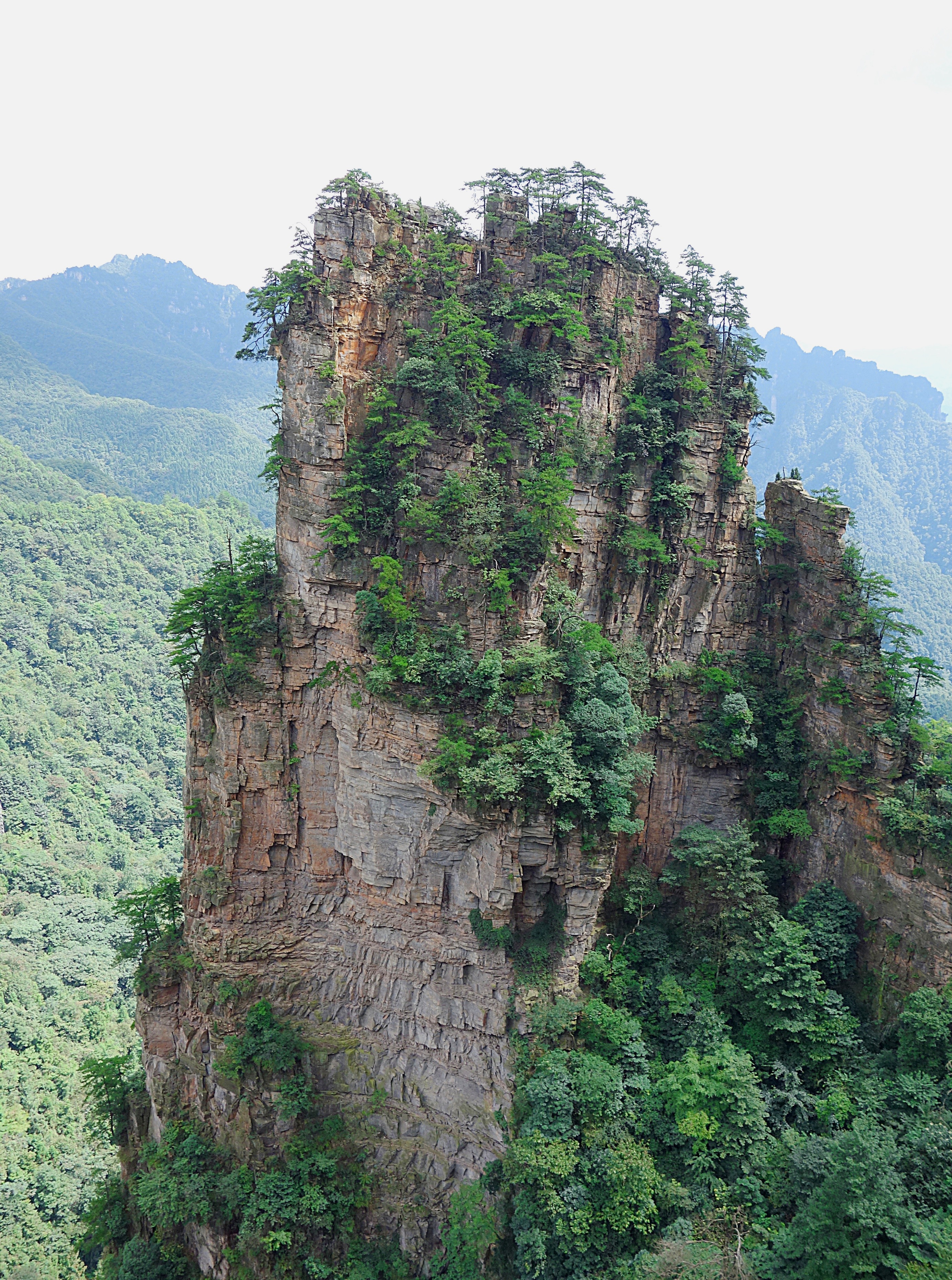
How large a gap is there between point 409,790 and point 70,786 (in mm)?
52060

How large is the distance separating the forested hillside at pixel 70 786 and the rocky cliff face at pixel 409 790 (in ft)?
45.7

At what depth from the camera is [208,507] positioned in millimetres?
93562

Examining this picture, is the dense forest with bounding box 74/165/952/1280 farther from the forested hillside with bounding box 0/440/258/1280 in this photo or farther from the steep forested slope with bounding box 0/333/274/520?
the steep forested slope with bounding box 0/333/274/520

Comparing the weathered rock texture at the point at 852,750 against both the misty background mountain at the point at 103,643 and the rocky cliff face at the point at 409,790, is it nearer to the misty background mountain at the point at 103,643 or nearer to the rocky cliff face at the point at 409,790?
the rocky cliff face at the point at 409,790

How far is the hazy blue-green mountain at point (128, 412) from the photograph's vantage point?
124 meters

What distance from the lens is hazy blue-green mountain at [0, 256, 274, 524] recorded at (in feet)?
406

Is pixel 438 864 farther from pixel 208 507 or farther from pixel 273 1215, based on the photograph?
pixel 208 507

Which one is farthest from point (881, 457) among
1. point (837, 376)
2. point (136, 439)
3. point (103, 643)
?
point (136, 439)

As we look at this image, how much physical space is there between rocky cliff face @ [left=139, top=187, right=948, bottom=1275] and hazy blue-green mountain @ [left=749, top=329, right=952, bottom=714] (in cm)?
2490

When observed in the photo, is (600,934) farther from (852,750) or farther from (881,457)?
(881,457)

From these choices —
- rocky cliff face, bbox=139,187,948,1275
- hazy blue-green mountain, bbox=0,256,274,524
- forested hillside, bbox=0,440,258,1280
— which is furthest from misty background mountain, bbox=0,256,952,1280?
rocky cliff face, bbox=139,187,948,1275

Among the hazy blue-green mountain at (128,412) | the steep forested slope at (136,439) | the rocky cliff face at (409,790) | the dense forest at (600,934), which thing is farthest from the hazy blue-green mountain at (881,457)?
the steep forested slope at (136,439)

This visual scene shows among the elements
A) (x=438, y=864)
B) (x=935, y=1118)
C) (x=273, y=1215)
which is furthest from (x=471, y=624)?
(x=273, y=1215)

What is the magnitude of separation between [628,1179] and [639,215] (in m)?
25.1
